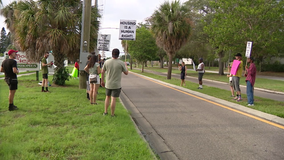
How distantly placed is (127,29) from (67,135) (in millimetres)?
8887

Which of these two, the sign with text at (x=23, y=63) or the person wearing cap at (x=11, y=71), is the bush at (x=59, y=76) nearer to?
the sign with text at (x=23, y=63)

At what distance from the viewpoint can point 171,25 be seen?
20.0 meters

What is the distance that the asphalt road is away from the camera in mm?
4133

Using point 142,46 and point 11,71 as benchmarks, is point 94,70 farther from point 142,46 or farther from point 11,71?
point 142,46

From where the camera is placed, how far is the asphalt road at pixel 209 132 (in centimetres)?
413

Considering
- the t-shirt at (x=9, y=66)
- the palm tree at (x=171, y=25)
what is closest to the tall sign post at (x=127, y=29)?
the t-shirt at (x=9, y=66)

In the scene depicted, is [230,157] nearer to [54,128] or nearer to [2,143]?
[54,128]

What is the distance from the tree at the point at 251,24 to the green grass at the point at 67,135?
697 inches

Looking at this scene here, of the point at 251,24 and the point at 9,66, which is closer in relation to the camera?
the point at 9,66

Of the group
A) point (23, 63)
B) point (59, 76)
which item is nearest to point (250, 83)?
point (59, 76)

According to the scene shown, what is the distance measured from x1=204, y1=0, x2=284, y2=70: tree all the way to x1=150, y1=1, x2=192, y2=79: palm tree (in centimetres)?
353

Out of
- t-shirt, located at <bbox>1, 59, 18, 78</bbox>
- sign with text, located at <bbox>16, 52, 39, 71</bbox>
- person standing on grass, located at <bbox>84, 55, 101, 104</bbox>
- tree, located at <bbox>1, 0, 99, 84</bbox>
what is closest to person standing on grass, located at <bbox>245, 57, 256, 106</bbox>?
person standing on grass, located at <bbox>84, 55, 101, 104</bbox>

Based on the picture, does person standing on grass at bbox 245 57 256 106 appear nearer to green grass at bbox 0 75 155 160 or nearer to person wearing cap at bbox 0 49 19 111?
green grass at bbox 0 75 155 160

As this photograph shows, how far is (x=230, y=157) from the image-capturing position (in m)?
3.93
